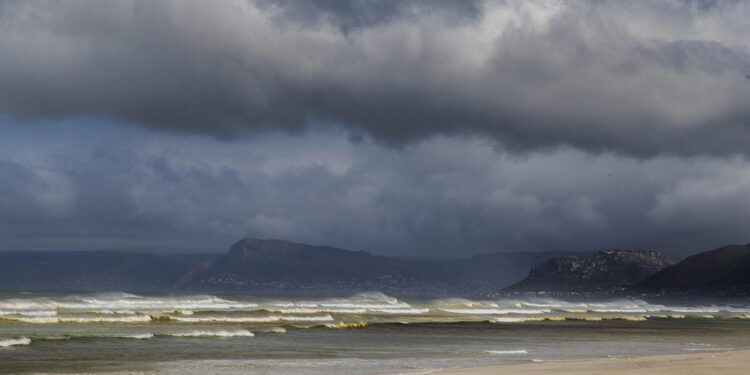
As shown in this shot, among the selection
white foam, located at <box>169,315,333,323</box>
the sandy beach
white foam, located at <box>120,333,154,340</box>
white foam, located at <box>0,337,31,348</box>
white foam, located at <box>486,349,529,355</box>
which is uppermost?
white foam, located at <box>169,315,333,323</box>

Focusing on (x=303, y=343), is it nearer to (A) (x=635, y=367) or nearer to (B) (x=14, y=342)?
(B) (x=14, y=342)

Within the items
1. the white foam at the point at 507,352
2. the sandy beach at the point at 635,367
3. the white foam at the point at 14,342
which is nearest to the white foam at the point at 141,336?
the white foam at the point at 14,342

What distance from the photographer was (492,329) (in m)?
61.8

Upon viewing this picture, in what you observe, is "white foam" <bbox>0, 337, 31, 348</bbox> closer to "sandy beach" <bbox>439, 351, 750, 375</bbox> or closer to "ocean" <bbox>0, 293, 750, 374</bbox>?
"ocean" <bbox>0, 293, 750, 374</bbox>

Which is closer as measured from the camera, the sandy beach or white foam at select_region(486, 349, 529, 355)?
the sandy beach

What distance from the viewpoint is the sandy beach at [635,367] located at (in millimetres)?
31109

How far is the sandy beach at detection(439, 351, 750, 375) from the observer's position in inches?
1225

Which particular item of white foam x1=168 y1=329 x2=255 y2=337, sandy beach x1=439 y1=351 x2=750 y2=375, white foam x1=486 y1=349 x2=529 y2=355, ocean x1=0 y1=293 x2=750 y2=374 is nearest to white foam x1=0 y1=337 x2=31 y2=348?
ocean x1=0 y1=293 x2=750 y2=374

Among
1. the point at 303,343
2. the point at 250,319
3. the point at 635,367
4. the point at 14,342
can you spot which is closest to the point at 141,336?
the point at 14,342

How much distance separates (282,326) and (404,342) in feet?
47.3

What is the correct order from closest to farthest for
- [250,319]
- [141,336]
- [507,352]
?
1. [507,352]
2. [141,336]
3. [250,319]

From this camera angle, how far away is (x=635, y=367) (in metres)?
33.1

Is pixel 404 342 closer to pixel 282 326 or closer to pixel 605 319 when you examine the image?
pixel 282 326

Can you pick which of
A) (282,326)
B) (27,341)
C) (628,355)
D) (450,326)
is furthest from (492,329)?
(27,341)
